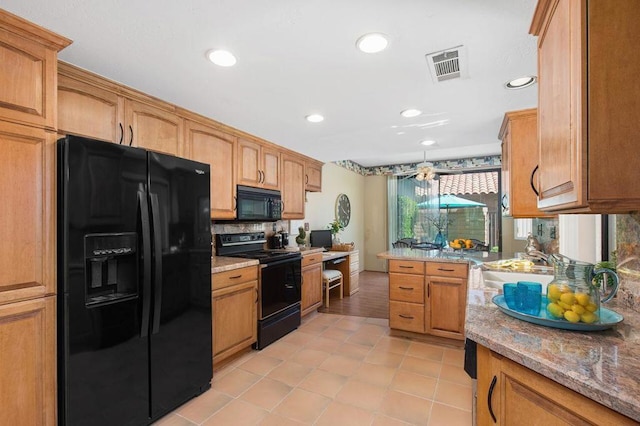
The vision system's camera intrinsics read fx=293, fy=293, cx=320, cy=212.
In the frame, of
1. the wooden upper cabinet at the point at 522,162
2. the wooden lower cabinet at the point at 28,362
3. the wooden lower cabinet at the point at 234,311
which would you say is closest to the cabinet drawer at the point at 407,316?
the wooden upper cabinet at the point at 522,162

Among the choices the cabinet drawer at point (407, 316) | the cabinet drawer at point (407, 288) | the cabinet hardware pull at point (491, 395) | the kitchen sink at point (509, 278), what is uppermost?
the kitchen sink at point (509, 278)

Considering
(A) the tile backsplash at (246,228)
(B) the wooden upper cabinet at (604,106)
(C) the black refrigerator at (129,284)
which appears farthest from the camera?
(A) the tile backsplash at (246,228)

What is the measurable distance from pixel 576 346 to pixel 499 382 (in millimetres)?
265

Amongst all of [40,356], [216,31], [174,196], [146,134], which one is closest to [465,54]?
[216,31]

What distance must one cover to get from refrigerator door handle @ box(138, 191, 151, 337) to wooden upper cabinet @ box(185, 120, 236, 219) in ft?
3.13

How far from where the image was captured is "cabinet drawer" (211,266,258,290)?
7.80 ft

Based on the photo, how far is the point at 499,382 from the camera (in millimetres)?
999

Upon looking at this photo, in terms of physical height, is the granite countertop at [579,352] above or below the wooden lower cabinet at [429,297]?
above

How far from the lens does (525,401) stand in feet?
3.00

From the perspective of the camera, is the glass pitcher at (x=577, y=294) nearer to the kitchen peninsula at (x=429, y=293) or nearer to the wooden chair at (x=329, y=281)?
the kitchen peninsula at (x=429, y=293)

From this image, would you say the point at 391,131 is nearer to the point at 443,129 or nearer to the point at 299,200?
the point at 443,129

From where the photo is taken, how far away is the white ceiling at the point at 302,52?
129 centimetres

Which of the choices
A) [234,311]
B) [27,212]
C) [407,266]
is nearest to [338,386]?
[234,311]

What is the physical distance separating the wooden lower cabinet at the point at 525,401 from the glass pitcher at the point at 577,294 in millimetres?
Result: 325
